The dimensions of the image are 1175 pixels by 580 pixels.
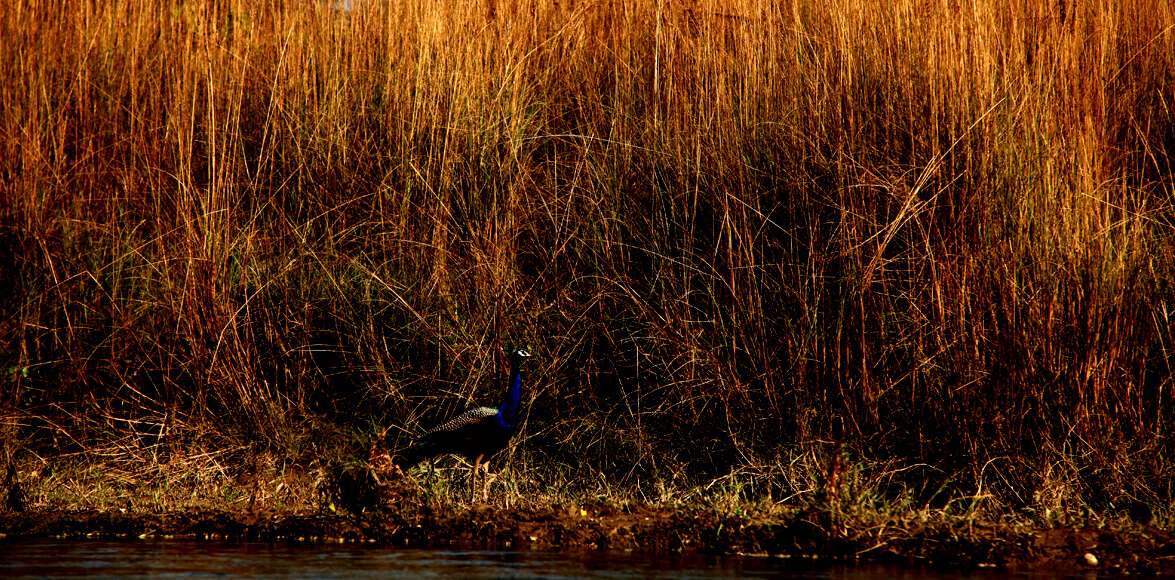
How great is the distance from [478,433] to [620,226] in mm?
1332

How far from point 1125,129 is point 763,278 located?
2050 millimetres

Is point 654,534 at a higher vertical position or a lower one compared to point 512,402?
lower

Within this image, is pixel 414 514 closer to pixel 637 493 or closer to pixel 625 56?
pixel 637 493

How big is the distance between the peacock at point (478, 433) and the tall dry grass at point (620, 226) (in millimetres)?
407

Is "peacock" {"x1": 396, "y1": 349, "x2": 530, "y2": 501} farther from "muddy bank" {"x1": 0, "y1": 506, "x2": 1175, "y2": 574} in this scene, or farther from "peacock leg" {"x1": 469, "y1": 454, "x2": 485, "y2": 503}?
"muddy bank" {"x1": 0, "y1": 506, "x2": 1175, "y2": 574}

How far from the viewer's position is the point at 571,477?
19.9ft

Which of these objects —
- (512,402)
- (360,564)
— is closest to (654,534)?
(512,402)

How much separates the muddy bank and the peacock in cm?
41

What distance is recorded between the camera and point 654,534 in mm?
5125

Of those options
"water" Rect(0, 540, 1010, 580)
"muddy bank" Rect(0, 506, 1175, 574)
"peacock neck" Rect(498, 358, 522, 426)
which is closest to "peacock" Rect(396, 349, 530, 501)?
"peacock neck" Rect(498, 358, 522, 426)

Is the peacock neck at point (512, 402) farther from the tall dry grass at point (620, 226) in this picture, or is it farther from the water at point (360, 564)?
the water at point (360, 564)

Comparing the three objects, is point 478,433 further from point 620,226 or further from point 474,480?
point 620,226

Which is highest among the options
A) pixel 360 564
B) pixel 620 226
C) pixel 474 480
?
pixel 620 226

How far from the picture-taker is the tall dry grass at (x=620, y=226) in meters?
5.66
